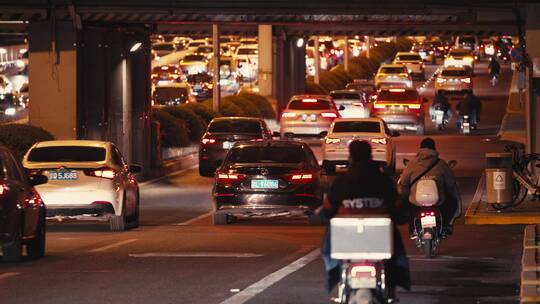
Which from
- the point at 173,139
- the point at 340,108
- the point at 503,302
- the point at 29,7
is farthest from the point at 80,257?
the point at 340,108

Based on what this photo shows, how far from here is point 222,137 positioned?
37.0m

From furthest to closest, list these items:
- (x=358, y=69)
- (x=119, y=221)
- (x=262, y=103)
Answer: (x=358, y=69) → (x=262, y=103) → (x=119, y=221)

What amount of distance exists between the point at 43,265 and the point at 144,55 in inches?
865

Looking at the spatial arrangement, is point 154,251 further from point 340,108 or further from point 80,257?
point 340,108

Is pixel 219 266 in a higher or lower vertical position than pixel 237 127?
lower

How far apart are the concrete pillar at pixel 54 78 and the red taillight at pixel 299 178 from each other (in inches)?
489

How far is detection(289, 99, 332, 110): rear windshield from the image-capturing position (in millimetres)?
46812

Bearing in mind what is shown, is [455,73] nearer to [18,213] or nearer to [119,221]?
[119,221]

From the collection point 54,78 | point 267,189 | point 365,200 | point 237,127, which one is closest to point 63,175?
point 267,189

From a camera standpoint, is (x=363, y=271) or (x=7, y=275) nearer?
(x=363, y=271)

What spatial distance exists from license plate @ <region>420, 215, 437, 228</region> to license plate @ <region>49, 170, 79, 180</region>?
6.88 metres

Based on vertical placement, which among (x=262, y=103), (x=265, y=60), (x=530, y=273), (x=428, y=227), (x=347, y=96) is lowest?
(x=530, y=273)

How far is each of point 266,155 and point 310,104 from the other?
73.5ft

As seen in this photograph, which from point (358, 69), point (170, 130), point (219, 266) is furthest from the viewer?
point (358, 69)
